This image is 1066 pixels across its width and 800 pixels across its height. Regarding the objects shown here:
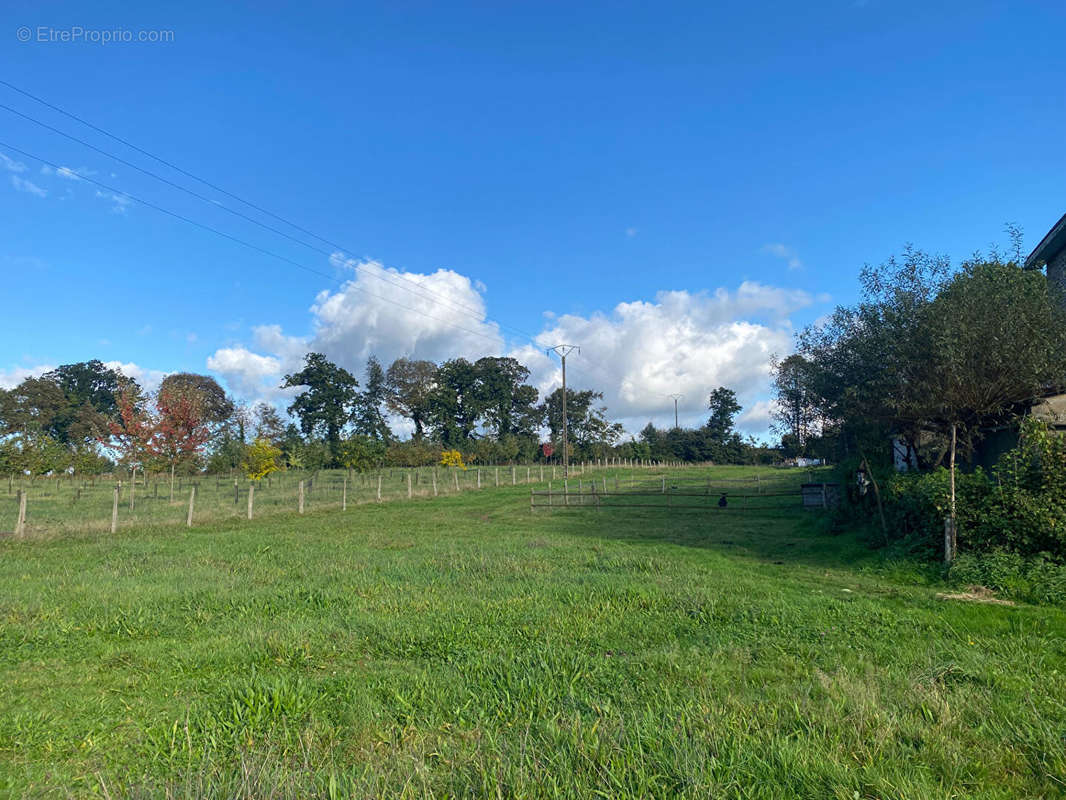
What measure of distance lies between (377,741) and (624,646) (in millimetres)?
3038

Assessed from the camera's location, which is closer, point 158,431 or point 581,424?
point 158,431

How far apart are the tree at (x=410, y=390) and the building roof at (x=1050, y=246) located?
66.6 m

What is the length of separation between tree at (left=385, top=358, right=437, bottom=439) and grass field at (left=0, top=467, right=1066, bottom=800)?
225 ft

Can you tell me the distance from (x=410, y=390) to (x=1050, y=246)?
69378 mm

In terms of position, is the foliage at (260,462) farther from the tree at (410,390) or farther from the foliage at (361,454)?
the tree at (410,390)

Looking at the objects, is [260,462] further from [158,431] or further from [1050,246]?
[1050,246]

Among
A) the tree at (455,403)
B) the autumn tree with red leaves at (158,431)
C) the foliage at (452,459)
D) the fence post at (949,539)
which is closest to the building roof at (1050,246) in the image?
the fence post at (949,539)

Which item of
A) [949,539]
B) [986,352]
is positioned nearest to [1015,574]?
[949,539]

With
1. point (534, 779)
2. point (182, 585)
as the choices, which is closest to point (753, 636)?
point (534, 779)

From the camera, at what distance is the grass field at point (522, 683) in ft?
11.6

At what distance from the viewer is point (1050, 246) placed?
1831 centimetres

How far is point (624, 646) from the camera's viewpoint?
6488 mm

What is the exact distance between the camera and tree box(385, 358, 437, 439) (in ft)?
262

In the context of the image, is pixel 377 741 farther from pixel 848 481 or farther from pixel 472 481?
pixel 472 481
